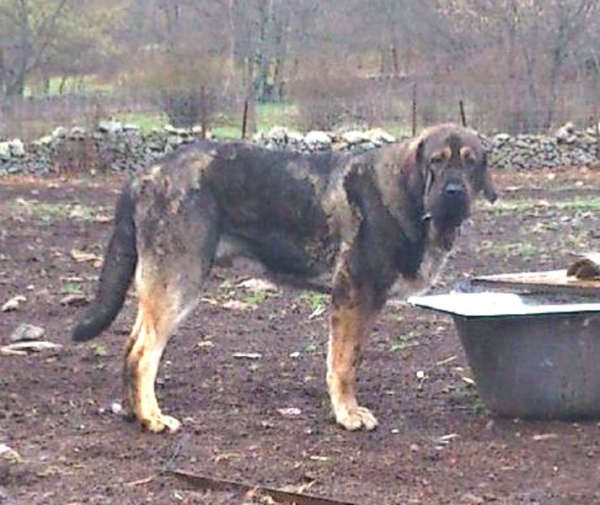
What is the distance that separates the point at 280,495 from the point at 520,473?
1.16m

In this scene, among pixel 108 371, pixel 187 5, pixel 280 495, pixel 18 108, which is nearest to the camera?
pixel 280 495

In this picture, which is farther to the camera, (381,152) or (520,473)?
(381,152)

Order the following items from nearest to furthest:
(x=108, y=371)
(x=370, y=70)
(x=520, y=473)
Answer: (x=520, y=473)
(x=108, y=371)
(x=370, y=70)

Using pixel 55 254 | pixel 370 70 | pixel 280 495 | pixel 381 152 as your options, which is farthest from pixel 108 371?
pixel 370 70

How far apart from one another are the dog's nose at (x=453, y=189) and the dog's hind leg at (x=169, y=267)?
1308 mm

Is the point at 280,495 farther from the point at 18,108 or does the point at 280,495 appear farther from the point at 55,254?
the point at 18,108

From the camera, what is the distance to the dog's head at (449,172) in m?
7.61

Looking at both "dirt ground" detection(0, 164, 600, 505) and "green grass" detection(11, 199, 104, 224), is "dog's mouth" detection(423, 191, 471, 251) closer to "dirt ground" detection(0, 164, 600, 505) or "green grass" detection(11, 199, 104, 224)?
"dirt ground" detection(0, 164, 600, 505)

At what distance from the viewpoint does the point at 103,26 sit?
5209cm

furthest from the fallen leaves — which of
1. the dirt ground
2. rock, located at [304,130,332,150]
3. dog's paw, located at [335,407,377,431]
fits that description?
rock, located at [304,130,332,150]

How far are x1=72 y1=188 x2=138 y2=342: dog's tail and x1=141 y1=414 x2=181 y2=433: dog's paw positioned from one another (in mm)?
Answer: 793

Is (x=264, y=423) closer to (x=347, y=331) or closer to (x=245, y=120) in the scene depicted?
(x=347, y=331)

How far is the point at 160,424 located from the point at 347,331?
1114 mm

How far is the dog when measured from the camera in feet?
25.7
